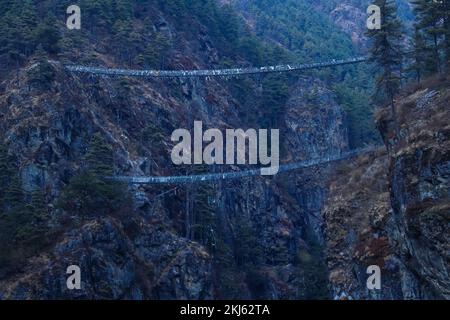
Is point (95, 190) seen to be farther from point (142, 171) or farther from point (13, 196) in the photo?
point (142, 171)

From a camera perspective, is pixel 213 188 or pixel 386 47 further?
pixel 213 188

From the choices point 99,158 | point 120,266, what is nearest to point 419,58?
point 99,158

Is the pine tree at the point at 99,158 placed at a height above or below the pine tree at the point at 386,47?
below

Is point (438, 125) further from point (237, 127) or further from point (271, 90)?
→ point (271, 90)

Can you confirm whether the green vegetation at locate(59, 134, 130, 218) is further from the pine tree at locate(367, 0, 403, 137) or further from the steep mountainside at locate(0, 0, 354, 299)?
the pine tree at locate(367, 0, 403, 137)

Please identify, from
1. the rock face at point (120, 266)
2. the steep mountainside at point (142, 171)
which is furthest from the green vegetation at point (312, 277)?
the rock face at point (120, 266)

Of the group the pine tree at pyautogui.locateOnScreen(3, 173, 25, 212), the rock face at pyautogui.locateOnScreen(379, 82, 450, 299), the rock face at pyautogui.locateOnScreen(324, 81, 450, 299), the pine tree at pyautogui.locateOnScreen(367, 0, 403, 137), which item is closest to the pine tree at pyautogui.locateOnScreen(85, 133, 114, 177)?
the pine tree at pyautogui.locateOnScreen(3, 173, 25, 212)

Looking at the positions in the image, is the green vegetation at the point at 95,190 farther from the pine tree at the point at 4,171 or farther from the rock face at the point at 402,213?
the rock face at the point at 402,213

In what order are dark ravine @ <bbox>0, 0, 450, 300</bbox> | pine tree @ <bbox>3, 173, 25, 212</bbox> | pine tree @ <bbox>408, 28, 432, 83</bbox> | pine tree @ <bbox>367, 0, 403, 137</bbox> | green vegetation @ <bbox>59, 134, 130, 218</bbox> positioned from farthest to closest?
1. green vegetation @ <bbox>59, 134, 130, 218</bbox>
2. pine tree @ <bbox>3, 173, 25, 212</bbox>
3. pine tree @ <bbox>408, 28, 432, 83</bbox>
4. pine tree @ <bbox>367, 0, 403, 137</bbox>
5. dark ravine @ <bbox>0, 0, 450, 300</bbox>

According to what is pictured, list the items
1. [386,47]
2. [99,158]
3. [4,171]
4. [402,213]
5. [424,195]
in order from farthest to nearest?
1. [99,158]
2. [4,171]
3. [386,47]
4. [402,213]
5. [424,195]
